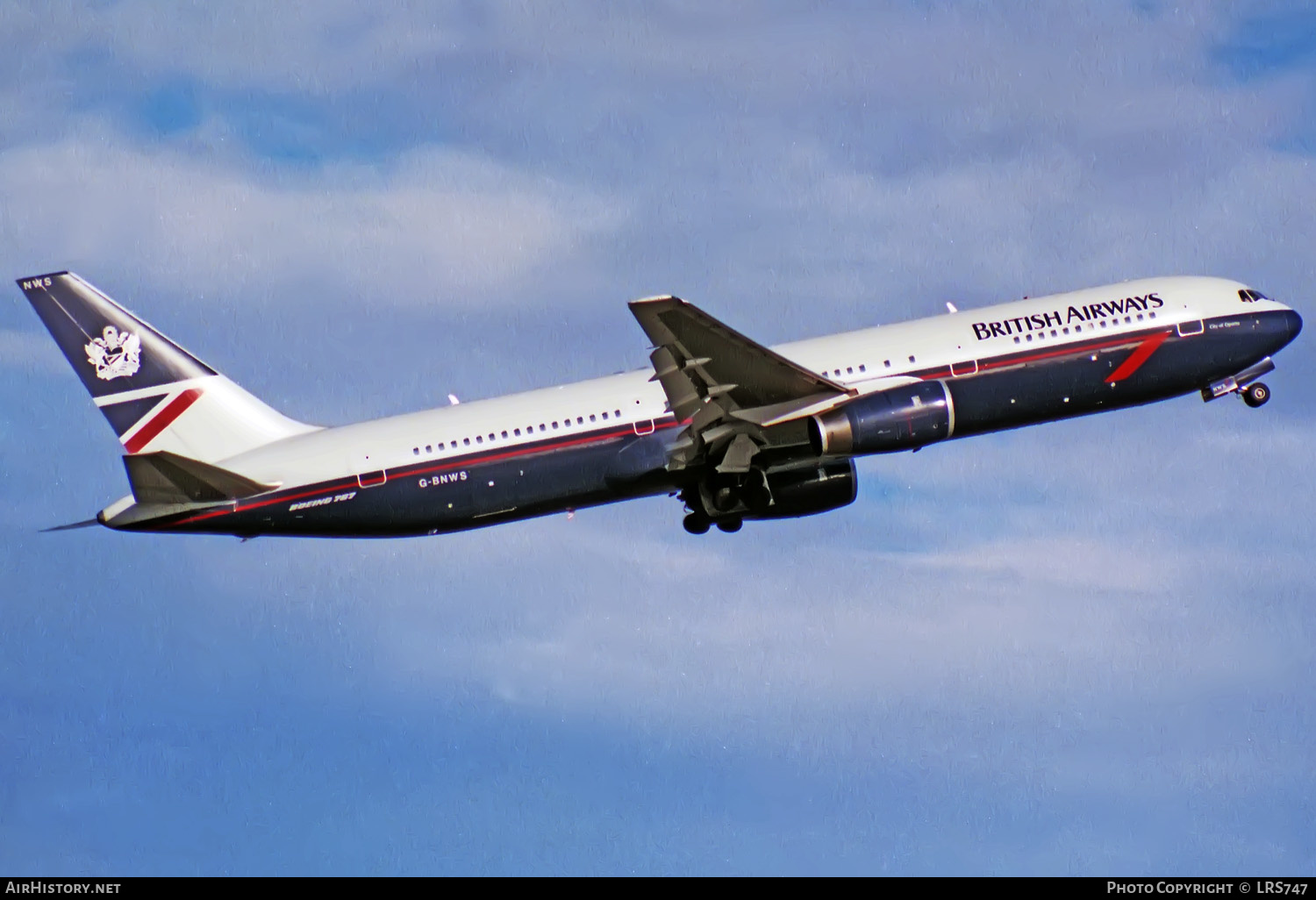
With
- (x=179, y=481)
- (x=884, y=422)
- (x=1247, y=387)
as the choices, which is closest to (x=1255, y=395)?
(x=1247, y=387)

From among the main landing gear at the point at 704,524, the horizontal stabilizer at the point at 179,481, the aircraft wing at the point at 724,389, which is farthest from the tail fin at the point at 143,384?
the main landing gear at the point at 704,524

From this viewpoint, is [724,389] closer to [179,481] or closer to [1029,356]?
[1029,356]

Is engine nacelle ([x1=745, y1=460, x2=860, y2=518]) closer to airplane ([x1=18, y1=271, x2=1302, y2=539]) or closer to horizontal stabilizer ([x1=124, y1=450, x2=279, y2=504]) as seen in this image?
airplane ([x1=18, y1=271, x2=1302, y2=539])

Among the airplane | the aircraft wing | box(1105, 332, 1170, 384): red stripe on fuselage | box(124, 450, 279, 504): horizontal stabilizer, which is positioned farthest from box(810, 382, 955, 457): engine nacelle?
box(124, 450, 279, 504): horizontal stabilizer

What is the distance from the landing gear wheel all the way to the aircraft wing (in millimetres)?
14753

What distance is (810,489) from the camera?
53.3m

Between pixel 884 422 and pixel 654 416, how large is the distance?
22.4ft

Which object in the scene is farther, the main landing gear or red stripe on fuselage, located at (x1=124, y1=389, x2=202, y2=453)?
the main landing gear

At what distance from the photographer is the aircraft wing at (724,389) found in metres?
47.3

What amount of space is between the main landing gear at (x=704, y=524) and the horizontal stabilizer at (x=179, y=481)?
47.4ft

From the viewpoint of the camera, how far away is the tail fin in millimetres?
51094
